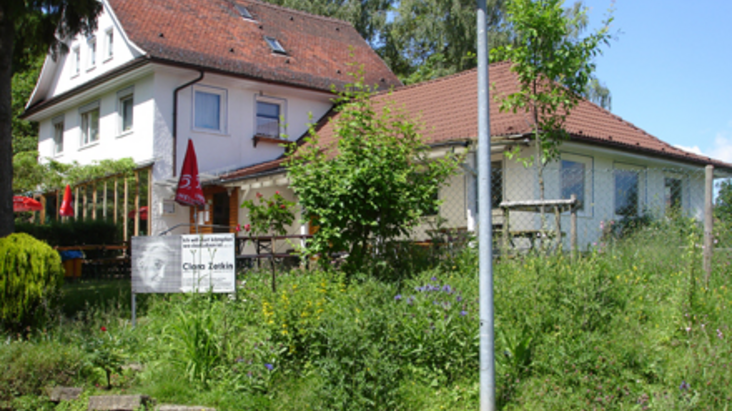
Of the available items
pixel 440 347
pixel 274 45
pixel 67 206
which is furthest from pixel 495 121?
pixel 67 206

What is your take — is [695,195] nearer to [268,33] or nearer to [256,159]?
[256,159]

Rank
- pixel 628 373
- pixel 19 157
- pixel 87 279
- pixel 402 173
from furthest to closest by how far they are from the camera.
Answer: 1. pixel 19 157
2. pixel 87 279
3. pixel 402 173
4. pixel 628 373

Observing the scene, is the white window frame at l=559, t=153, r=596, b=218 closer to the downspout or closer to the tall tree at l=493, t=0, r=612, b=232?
the tall tree at l=493, t=0, r=612, b=232

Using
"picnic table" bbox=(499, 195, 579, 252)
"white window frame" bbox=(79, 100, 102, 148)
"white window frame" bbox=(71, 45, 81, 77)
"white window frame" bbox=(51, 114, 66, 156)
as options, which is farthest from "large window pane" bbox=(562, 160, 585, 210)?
"white window frame" bbox=(51, 114, 66, 156)

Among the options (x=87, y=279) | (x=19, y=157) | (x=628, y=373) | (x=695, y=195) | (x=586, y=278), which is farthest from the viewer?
(x=19, y=157)

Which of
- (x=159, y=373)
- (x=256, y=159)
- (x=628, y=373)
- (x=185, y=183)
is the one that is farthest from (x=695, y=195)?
(x=159, y=373)

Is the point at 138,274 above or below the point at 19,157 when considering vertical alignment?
below

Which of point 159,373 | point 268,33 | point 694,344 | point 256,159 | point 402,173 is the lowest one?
point 159,373

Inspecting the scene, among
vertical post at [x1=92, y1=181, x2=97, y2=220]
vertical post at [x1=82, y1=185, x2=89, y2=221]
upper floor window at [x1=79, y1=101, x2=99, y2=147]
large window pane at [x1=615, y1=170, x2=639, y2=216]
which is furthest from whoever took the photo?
upper floor window at [x1=79, y1=101, x2=99, y2=147]

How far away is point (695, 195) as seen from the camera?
61.3 ft

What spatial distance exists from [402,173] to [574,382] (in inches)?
131

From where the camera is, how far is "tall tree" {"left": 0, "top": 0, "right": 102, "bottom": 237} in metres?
10.5

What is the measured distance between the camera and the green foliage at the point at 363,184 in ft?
25.0

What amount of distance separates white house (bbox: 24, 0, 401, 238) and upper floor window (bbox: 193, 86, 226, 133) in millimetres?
28
